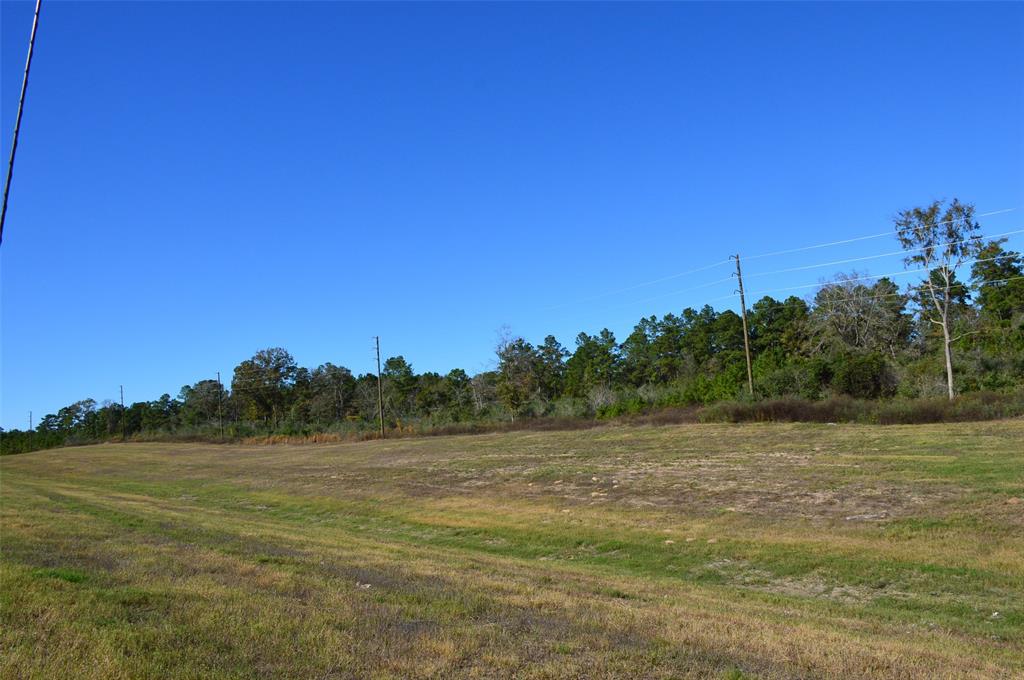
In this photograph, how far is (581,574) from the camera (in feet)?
43.6

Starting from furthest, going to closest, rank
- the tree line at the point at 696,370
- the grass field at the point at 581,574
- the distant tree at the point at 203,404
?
the distant tree at the point at 203,404 < the tree line at the point at 696,370 < the grass field at the point at 581,574

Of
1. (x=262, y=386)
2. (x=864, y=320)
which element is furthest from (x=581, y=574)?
(x=262, y=386)

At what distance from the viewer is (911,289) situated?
59875 mm

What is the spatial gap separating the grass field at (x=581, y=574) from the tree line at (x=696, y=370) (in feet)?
63.7

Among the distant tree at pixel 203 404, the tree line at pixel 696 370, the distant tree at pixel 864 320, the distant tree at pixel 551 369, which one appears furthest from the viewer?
the distant tree at pixel 203 404

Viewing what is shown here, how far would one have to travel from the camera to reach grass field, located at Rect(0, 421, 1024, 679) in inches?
242

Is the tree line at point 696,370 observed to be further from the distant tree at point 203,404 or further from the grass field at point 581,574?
the grass field at point 581,574

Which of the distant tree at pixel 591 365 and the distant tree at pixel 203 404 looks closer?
the distant tree at pixel 591 365

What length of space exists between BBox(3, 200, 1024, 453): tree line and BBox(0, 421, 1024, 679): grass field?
63.7ft

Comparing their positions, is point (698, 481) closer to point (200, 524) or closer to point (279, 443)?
point (200, 524)

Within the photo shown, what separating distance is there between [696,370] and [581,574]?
7357 centimetres

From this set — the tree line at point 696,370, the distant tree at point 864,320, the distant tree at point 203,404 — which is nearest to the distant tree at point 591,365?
the tree line at point 696,370

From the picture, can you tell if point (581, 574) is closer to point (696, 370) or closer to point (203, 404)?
point (696, 370)

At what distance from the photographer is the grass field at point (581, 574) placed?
20.2 ft
